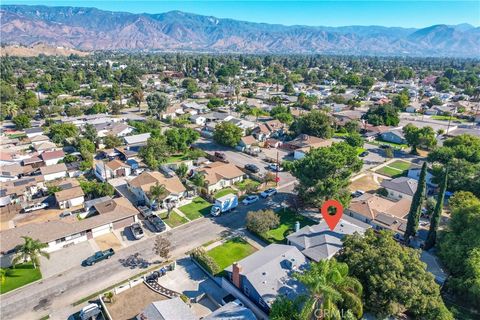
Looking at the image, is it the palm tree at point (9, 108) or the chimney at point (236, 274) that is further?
the palm tree at point (9, 108)

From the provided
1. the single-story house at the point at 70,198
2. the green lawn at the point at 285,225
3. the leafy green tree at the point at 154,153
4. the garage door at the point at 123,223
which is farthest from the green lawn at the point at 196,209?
the single-story house at the point at 70,198

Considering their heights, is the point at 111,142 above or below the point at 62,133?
below

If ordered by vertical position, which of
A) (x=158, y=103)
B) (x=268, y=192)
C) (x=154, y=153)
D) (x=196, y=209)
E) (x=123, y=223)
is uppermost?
(x=158, y=103)

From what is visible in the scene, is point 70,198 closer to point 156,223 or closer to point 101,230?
point 101,230

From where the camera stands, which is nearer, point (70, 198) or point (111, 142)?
point (70, 198)

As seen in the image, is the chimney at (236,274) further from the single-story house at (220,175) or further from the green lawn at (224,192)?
the single-story house at (220,175)

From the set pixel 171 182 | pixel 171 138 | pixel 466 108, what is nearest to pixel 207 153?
pixel 171 138

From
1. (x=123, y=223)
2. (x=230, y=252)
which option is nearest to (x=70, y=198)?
(x=123, y=223)
